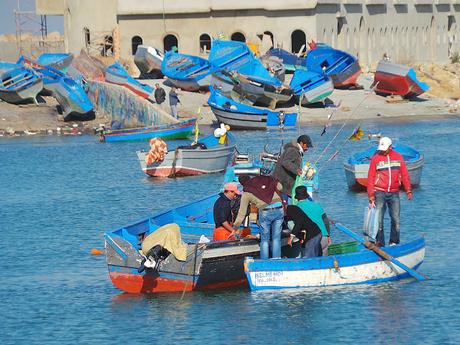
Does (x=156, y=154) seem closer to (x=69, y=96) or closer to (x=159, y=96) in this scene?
(x=159, y=96)

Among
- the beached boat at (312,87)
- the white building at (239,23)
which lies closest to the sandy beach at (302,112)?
the beached boat at (312,87)

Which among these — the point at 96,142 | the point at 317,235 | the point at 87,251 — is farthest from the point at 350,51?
the point at 317,235

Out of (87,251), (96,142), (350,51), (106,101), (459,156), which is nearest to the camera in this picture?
(87,251)

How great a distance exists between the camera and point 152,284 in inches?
830

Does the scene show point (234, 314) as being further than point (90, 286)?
No

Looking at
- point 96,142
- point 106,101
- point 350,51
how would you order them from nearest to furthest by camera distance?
point 96,142 → point 106,101 → point 350,51

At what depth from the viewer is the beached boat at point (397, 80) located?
209ft

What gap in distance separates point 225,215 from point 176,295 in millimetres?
1626

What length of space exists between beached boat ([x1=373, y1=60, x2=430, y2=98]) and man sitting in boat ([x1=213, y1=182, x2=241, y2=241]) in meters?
42.6

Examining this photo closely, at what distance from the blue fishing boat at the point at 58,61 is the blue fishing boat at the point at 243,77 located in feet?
30.5

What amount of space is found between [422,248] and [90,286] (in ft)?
19.1

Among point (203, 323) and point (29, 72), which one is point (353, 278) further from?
point (29, 72)

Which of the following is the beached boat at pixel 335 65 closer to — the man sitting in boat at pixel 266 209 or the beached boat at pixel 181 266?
the beached boat at pixel 181 266

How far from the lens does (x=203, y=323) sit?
64.4 feet
